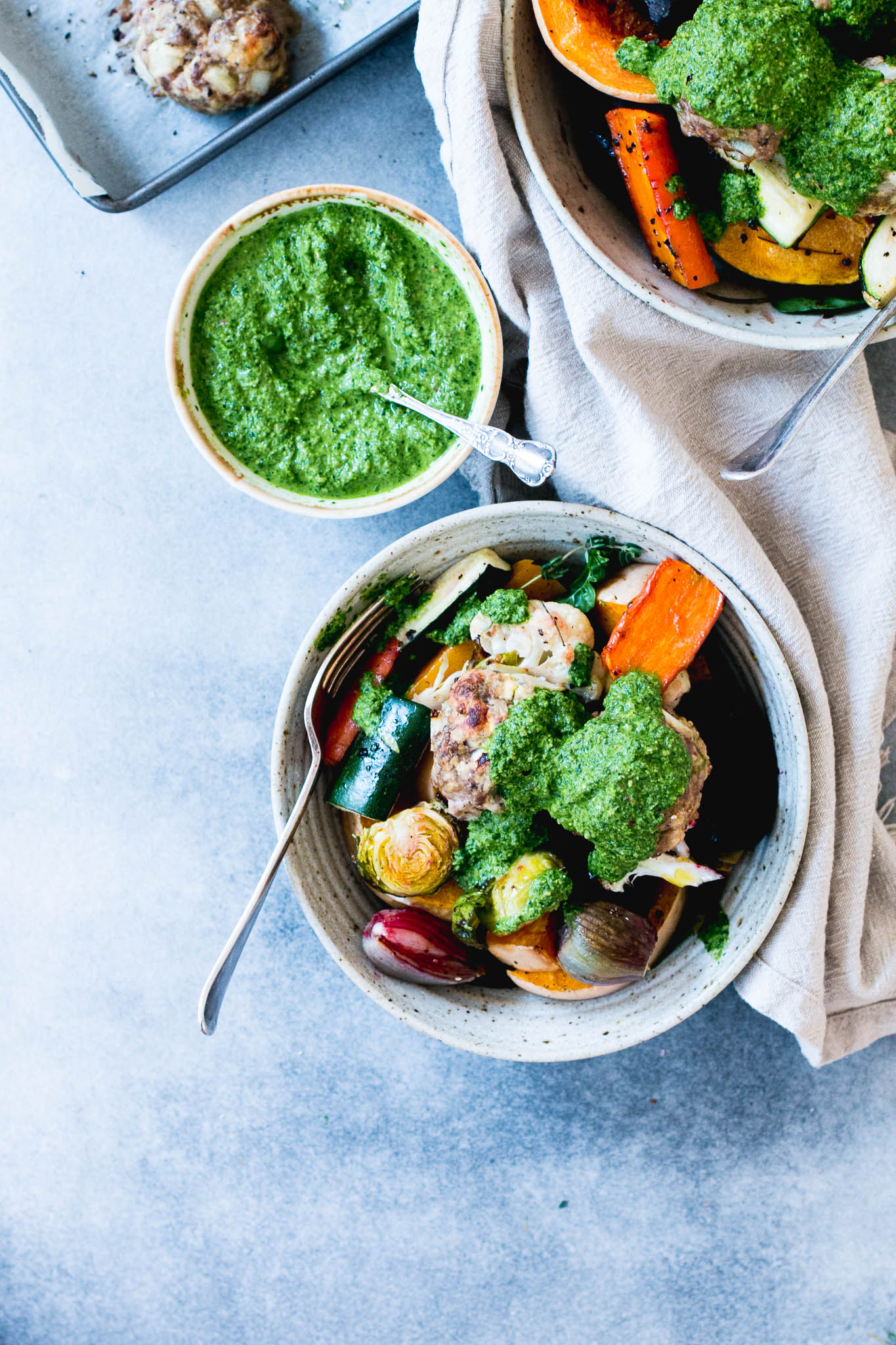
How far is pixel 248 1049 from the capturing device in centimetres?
239

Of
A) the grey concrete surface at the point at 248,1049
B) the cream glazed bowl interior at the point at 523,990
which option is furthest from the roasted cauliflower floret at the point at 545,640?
the grey concrete surface at the point at 248,1049

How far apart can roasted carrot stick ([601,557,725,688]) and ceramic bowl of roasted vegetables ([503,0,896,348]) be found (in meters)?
0.41

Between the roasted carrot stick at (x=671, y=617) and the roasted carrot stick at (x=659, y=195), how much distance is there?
0.50 metres

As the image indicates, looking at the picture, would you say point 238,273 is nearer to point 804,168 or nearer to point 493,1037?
point 804,168

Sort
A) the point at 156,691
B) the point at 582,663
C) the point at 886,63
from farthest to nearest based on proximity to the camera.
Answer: the point at 156,691, the point at 582,663, the point at 886,63

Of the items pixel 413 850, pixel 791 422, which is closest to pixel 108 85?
pixel 791 422

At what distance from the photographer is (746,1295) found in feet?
7.84

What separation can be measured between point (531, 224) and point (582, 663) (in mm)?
808

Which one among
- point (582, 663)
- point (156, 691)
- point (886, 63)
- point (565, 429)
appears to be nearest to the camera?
point (886, 63)

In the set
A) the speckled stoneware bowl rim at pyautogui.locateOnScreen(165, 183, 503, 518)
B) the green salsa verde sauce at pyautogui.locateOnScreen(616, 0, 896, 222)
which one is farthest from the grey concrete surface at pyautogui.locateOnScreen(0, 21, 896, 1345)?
the green salsa verde sauce at pyautogui.locateOnScreen(616, 0, 896, 222)

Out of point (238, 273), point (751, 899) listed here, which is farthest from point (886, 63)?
point (751, 899)

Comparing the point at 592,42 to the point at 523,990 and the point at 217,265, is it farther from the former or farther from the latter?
the point at 523,990

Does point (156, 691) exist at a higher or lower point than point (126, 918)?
higher

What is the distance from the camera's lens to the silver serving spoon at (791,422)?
171 cm
